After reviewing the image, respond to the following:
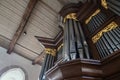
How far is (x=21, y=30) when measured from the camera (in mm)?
5051

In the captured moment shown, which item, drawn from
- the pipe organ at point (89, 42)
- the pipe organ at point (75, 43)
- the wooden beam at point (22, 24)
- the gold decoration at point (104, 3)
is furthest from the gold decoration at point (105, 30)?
the wooden beam at point (22, 24)

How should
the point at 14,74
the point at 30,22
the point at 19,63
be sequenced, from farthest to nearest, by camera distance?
1. the point at 19,63
2. the point at 14,74
3. the point at 30,22

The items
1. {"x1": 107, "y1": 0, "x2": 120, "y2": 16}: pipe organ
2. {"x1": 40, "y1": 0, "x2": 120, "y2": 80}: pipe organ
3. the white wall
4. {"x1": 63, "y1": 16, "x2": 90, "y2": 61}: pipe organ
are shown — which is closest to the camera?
{"x1": 40, "y1": 0, "x2": 120, "y2": 80}: pipe organ

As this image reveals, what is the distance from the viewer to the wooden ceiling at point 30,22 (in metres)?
4.50

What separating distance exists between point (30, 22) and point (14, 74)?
6.61ft

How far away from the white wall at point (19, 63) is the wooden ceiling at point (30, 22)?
37 cm

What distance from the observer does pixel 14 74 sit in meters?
5.80

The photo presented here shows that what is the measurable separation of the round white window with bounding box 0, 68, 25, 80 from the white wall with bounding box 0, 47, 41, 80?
7.2 inches

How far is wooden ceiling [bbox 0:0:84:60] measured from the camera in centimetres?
450

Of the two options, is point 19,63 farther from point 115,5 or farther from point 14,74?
point 115,5

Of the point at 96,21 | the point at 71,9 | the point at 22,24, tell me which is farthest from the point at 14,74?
Result: the point at 96,21

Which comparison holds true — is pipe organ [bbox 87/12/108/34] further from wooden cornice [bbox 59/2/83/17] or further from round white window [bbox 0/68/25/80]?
round white window [bbox 0/68/25/80]

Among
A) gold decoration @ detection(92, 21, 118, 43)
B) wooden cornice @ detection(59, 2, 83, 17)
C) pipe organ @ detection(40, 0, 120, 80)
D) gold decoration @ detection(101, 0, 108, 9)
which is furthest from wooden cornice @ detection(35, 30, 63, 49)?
gold decoration @ detection(92, 21, 118, 43)

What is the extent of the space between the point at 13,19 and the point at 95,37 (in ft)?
10.3
